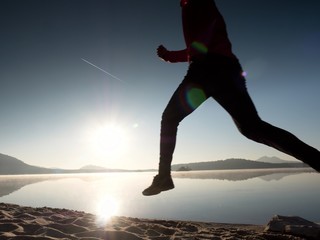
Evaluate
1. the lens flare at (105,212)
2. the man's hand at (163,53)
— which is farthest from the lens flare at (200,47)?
the lens flare at (105,212)

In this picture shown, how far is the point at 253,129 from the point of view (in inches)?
114

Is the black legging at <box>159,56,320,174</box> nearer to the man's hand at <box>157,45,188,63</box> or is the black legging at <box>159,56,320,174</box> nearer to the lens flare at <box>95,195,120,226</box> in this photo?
the man's hand at <box>157,45,188,63</box>

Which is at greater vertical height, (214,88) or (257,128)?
(214,88)

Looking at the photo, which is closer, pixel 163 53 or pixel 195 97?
pixel 195 97

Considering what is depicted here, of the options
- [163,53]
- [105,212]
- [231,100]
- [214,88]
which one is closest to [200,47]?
[214,88]

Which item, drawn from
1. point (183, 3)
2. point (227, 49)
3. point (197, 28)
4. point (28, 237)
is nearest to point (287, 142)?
point (227, 49)

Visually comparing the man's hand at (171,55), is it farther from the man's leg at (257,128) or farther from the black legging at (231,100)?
the man's leg at (257,128)

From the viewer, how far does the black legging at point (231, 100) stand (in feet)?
9.21

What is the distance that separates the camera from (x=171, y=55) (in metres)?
3.62

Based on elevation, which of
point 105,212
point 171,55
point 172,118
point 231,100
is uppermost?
point 171,55

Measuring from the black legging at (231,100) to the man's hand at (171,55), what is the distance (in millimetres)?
535

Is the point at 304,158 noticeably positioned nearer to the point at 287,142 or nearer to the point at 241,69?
the point at 287,142

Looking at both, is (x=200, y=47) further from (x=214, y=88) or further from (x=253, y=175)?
(x=253, y=175)

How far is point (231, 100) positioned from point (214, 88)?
211 mm
